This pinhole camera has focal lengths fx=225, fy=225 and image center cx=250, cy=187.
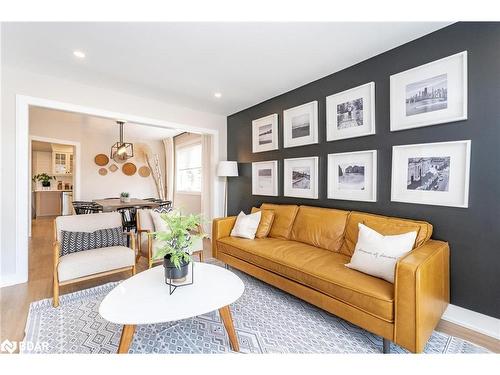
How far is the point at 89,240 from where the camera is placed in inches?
99.7

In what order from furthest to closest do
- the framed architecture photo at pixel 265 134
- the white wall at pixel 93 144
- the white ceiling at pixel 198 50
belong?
the white wall at pixel 93 144 → the framed architecture photo at pixel 265 134 → the white ceiling at pixel 198 50

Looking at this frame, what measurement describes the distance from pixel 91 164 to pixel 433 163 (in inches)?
300

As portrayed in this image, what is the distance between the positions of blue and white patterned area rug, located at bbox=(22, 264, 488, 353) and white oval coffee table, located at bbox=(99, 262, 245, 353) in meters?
0.14

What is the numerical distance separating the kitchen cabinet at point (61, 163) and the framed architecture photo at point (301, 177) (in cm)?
820

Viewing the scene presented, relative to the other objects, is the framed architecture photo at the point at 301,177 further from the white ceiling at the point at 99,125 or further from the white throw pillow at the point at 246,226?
the white ceiling at the point at 99,125

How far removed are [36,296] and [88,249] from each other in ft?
2.02

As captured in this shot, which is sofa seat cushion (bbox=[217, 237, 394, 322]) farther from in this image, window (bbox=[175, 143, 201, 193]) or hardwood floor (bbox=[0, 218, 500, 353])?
window (bbox=[175, 143, 201, 193])

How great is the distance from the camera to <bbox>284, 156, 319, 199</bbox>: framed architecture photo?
3.06 meters

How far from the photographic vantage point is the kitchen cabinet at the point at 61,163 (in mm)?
7691

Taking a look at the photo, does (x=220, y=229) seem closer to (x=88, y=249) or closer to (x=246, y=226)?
(x=246, y=226)

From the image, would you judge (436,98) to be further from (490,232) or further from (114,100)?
(114,100)

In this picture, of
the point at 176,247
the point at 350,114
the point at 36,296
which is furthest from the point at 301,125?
the point at 36,296

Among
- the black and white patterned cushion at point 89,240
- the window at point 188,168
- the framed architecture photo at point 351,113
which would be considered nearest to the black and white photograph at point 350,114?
the framed architecture photo at point 351,113

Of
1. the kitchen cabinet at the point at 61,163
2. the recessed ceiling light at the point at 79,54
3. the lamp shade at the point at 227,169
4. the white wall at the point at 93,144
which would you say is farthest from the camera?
the kitchen cabinet at the point at 61,163
